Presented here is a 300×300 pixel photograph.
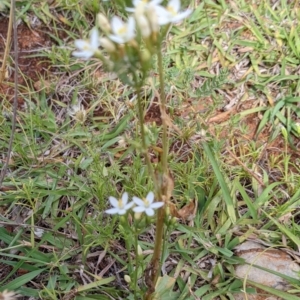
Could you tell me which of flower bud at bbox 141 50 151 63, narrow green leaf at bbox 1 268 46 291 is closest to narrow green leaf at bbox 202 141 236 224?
narrow green leaf at bbox 1 268 46 291

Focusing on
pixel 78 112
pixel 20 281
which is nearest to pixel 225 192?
pixel 78 112

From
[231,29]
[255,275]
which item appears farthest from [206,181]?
[231,29]

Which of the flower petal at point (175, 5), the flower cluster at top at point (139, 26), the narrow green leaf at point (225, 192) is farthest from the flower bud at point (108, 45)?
the narrow green leaf at point (225, 192)

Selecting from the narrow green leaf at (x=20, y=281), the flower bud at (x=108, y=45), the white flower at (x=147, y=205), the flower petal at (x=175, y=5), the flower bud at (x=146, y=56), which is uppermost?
the flower bud at (x=108, y=45)

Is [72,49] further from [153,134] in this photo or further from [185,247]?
[185,247]

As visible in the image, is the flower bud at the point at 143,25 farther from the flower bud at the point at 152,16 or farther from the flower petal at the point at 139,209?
the flower petal at the point at 139,209

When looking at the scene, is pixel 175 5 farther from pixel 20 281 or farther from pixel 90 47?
pixel 20 281

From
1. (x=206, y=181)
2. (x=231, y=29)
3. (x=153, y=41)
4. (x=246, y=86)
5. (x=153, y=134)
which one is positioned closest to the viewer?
(x=153, y=41)

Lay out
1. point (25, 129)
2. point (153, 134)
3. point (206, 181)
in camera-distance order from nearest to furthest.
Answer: point (153, 134)
point (206, 181)
point (25, 129)

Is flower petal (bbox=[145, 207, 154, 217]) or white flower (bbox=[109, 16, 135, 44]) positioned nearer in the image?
white flower (bbox=[109, 16, 135, 44])

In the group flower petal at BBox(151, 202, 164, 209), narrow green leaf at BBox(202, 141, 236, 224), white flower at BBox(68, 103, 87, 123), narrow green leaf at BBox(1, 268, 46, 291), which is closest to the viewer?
flower petal at BBox(151, 202, 164, 209)

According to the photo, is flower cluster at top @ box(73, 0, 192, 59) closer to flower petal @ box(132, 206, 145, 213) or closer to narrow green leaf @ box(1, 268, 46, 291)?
flower petal @ box(132, 206, 145, 213)
